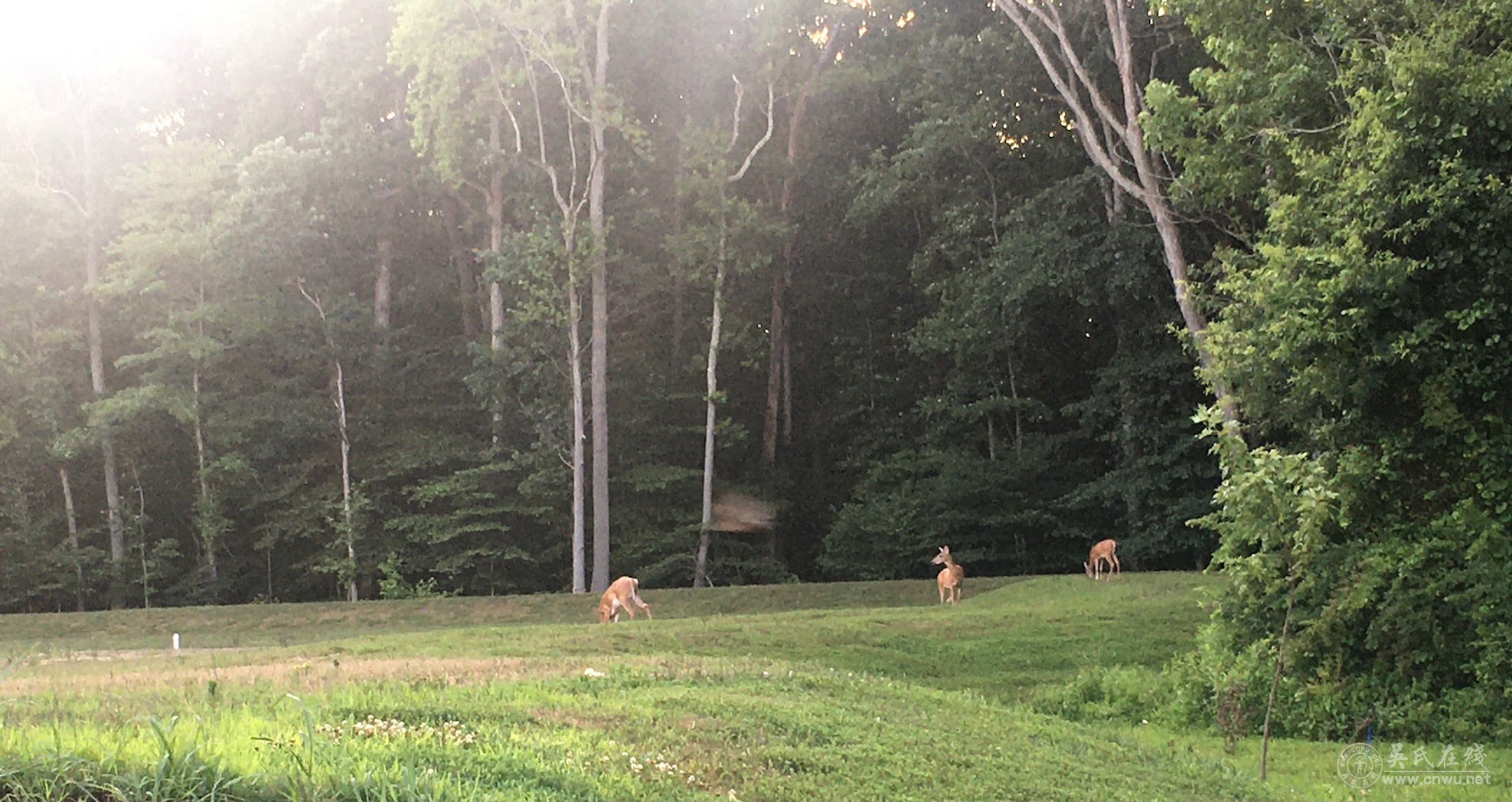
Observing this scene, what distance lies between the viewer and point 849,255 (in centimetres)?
3903

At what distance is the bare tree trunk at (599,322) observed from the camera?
28.9 meters

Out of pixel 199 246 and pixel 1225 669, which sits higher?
pixel 199 246

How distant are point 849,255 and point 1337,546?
26062 millimetres

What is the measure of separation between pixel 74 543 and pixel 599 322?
13.2m

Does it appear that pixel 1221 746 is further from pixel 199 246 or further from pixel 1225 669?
pixel 199 246

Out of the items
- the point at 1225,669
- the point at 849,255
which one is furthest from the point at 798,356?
the point at 1225,669

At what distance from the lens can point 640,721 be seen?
781 centimetres

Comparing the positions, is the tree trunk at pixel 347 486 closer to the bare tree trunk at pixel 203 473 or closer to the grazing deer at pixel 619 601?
the bare tree trunk at pixel 203 473

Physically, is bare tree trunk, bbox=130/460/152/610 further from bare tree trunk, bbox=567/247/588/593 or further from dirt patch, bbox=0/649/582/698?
dirt patch, bbox=0/649/582/698

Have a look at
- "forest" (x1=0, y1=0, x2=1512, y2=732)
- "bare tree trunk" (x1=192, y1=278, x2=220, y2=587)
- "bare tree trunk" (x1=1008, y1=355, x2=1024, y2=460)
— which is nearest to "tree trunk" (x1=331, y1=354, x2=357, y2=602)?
"forest" (x1=0, y1=0, x2=1512, y2=732)

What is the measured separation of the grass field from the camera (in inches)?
211

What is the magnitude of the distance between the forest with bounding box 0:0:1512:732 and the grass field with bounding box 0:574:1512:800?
1066 centimetres

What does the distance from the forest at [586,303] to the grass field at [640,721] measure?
35.0ft

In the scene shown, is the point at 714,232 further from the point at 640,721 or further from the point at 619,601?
the point at 640,721
